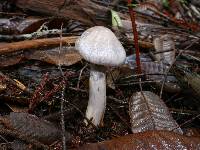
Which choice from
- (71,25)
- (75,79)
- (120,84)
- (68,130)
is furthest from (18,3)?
(68,130)

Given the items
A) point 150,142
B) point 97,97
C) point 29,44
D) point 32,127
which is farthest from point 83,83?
point 150,142

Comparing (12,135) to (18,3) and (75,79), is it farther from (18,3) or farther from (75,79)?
(18,3)

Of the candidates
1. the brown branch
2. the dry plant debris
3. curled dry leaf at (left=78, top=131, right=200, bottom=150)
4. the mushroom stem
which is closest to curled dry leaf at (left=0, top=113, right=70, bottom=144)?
the dry plant debris

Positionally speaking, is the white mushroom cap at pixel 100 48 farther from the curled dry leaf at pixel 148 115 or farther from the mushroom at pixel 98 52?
the curled dry leaf at pixel 148 115

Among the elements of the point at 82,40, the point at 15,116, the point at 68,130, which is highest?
the point at 82,40

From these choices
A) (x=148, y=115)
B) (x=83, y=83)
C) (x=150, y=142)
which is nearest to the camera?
(x=150, y=142)

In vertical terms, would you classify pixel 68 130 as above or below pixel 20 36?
below

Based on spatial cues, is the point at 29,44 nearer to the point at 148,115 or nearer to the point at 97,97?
the point at 97,97

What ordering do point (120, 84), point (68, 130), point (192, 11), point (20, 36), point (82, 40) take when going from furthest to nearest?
point (192, 11)
point (20, 36)
point (120, 84)
point (68, 130)
point (82, 40)

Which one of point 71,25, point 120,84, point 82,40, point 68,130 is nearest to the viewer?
point 82,40
